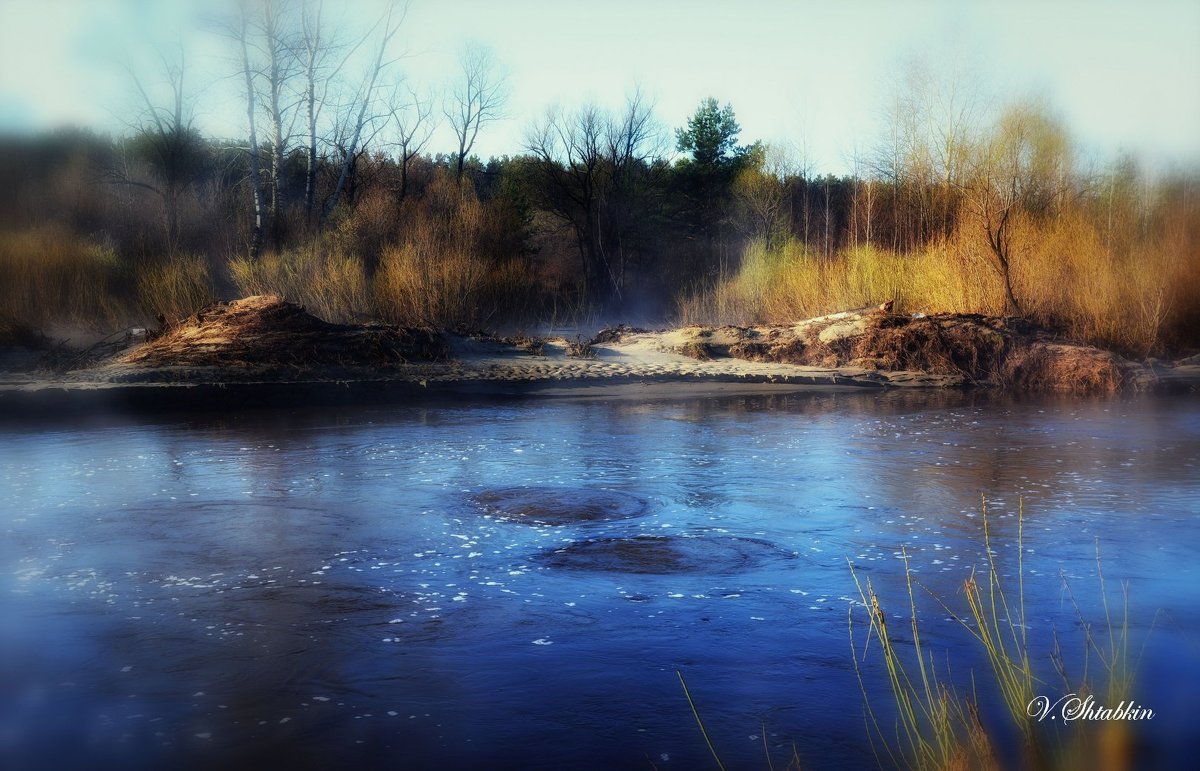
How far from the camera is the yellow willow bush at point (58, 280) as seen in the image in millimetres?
18281

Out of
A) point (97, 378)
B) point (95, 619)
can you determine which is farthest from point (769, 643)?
point (97, 378)

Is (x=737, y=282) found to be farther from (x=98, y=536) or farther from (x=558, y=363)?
(x=98, y=536)

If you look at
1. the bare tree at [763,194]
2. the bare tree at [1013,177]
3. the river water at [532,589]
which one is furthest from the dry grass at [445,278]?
the bare tree at [763,194]

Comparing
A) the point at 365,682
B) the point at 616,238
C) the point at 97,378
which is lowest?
the point at 365,682

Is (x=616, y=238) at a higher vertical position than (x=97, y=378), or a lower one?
higher

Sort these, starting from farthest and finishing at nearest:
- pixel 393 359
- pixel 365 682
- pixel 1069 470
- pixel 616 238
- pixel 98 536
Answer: pixel 616 238 → pixel 393 359 → pixel 1069 470 → pixel 98 536 → pixel 365 682

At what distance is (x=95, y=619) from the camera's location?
18.0 ft

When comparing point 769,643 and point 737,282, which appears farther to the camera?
point 737,282

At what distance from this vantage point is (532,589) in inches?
233

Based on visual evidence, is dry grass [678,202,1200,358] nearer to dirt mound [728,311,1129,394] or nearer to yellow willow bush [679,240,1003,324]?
yellow willow bush [679,240,1003,324]

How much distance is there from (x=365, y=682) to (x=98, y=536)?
343 centimetres

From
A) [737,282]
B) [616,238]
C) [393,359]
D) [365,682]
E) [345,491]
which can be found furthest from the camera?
[616,238]

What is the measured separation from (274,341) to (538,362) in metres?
4.33

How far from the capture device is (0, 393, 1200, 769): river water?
422 cm
